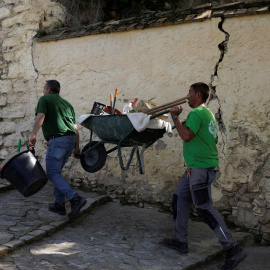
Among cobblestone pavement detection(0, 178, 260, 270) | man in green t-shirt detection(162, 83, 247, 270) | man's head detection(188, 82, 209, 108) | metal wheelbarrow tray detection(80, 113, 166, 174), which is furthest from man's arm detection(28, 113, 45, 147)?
man's head detection(188, 82, 209, 108)

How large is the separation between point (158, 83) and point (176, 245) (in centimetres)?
231

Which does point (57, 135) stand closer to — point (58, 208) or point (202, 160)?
point (58, 208)

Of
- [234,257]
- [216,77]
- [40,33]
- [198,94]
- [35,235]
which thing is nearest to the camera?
[234,257]

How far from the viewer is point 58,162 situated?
513 centimetres

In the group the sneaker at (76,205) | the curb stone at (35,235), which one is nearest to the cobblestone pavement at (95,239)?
the curb stone at (35,235)

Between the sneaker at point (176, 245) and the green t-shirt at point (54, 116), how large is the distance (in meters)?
1.80

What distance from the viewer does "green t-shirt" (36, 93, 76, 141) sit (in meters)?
5.08

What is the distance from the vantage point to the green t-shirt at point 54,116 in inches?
200

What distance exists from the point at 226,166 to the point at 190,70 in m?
1.32

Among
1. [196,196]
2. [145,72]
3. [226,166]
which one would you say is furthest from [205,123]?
[145,72]

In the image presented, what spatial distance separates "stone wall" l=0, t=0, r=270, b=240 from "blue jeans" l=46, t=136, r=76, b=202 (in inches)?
46.6

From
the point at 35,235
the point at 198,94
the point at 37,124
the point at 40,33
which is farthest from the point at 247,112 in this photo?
the point at 40,33

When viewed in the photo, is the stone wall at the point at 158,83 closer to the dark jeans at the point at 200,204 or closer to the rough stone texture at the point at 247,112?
the rough stone texture at the point at 247,112

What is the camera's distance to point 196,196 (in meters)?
4.12
